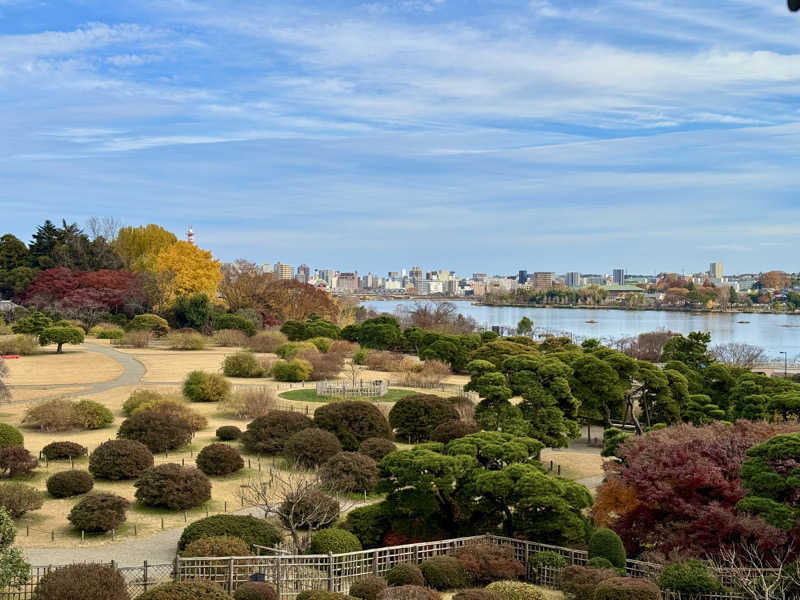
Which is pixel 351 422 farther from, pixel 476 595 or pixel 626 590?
pixel 626 590

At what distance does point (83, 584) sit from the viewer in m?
10.9

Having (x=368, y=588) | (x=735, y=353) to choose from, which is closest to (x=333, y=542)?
(x=368, y=588)

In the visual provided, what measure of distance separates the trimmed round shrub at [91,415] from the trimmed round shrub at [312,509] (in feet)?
39.5

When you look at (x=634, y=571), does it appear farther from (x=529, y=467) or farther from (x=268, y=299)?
(x=268, y=299)

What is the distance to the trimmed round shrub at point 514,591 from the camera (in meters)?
12.6

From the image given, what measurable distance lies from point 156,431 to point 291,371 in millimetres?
15131

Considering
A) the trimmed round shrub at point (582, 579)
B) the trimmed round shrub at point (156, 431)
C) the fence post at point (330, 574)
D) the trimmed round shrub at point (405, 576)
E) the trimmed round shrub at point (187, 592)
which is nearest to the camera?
the trimmed round shrub at point (187, 592)

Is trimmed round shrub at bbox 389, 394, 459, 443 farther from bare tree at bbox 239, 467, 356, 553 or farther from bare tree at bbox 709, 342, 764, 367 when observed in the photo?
bare tree at bbox 709, 342, 764, 367

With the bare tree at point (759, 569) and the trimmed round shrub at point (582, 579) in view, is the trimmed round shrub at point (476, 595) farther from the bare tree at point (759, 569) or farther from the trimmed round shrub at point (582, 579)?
the bare tree at point (759, 569)

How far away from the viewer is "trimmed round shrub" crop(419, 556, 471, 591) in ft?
45.4

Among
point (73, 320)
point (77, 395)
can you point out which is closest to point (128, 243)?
point (73, 320)

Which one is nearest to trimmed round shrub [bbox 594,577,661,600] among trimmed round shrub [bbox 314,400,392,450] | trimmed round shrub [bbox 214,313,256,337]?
trimmed round shrub [bbox 314,400,392,450]

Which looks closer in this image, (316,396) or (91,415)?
(91,415)

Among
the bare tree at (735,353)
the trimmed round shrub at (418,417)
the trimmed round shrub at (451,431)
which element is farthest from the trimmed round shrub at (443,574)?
the bare tree at (735,353)
